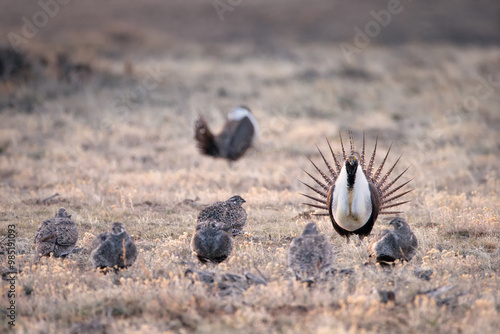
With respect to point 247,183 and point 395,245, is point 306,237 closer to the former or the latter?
point 395,245

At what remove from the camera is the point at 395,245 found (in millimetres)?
5184

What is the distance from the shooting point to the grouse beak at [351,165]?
5227 millimetres

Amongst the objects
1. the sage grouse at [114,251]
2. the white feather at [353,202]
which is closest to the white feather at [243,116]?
the white feather at [353,202]

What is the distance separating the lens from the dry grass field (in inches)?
163

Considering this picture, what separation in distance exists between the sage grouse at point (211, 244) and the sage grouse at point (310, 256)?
2.54 feet

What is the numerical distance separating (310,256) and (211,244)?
41.0 inches

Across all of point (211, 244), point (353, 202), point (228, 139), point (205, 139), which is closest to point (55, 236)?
point (211, 244)

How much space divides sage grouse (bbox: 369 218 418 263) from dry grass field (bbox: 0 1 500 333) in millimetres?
139

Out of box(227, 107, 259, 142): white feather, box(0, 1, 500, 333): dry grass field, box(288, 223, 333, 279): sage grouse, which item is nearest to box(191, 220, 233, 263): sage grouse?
box(0, 1, 500, 333): dry grass field

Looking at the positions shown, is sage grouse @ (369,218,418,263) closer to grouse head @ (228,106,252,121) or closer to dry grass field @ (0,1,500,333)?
dry grass field @ (0,1,500,333)

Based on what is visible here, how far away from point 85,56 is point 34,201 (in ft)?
40.7

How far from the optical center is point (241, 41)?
30.4m

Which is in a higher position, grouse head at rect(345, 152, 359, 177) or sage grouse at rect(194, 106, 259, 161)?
sage grouse at rect(194, 106, 259, 161)

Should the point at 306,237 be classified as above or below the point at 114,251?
above
